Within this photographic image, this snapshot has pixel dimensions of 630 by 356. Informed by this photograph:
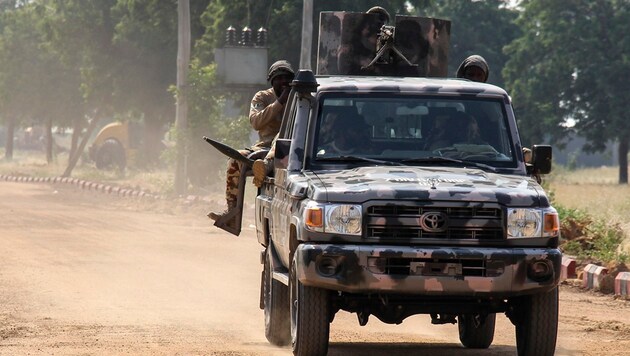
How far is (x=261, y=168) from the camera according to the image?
10.6 meters

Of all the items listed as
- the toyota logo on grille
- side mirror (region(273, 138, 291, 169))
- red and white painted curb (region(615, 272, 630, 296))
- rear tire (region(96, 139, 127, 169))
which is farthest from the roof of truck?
rear tire (region(96, 139, 127, 169))

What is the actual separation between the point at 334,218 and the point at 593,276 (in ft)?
27.2

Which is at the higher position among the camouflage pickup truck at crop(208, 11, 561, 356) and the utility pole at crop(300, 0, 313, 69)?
the utility pole at crop(300, 0, 313, 69)

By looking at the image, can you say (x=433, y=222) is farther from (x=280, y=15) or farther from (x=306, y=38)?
(x=280, y=15)

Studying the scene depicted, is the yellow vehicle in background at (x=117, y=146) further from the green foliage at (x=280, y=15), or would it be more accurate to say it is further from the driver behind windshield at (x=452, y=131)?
the driver behind windshield at (x=452, y=131)

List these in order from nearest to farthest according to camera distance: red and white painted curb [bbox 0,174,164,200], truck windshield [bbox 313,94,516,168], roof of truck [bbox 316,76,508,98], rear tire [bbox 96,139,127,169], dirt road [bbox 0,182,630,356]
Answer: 1. truck windshield [bbox 313,94,516,168]
2. roof of truck [bbox 316,76,508,98]
3. dirt road [bbox 0,182,630,356]
4. red and white painted curb [bbox 0,174,164,200]
5. rear tire [bbox 96,139,127,169]

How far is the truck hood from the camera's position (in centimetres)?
855

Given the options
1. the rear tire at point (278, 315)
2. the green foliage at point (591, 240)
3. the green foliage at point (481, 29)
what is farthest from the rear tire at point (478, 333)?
the green foliage at point (481, 29)

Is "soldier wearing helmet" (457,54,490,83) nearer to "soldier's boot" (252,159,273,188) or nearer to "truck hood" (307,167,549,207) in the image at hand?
"soldier's boot" (252,159,273,188)

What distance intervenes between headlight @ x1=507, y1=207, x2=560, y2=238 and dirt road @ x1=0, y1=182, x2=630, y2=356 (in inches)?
72.3

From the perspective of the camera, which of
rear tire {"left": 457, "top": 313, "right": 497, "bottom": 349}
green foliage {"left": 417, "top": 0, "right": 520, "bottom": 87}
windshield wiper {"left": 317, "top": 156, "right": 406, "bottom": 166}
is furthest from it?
green foliage {"left": 417, "top": 0, "right": 520, "bottom": 87}

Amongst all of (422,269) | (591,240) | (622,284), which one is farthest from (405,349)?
(591,240)

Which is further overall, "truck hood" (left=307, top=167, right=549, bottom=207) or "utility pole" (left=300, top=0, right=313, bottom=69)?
"utility pole" (left=300, top=0, right=313, bottom=69)

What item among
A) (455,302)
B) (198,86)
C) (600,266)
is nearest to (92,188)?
(198,86)
